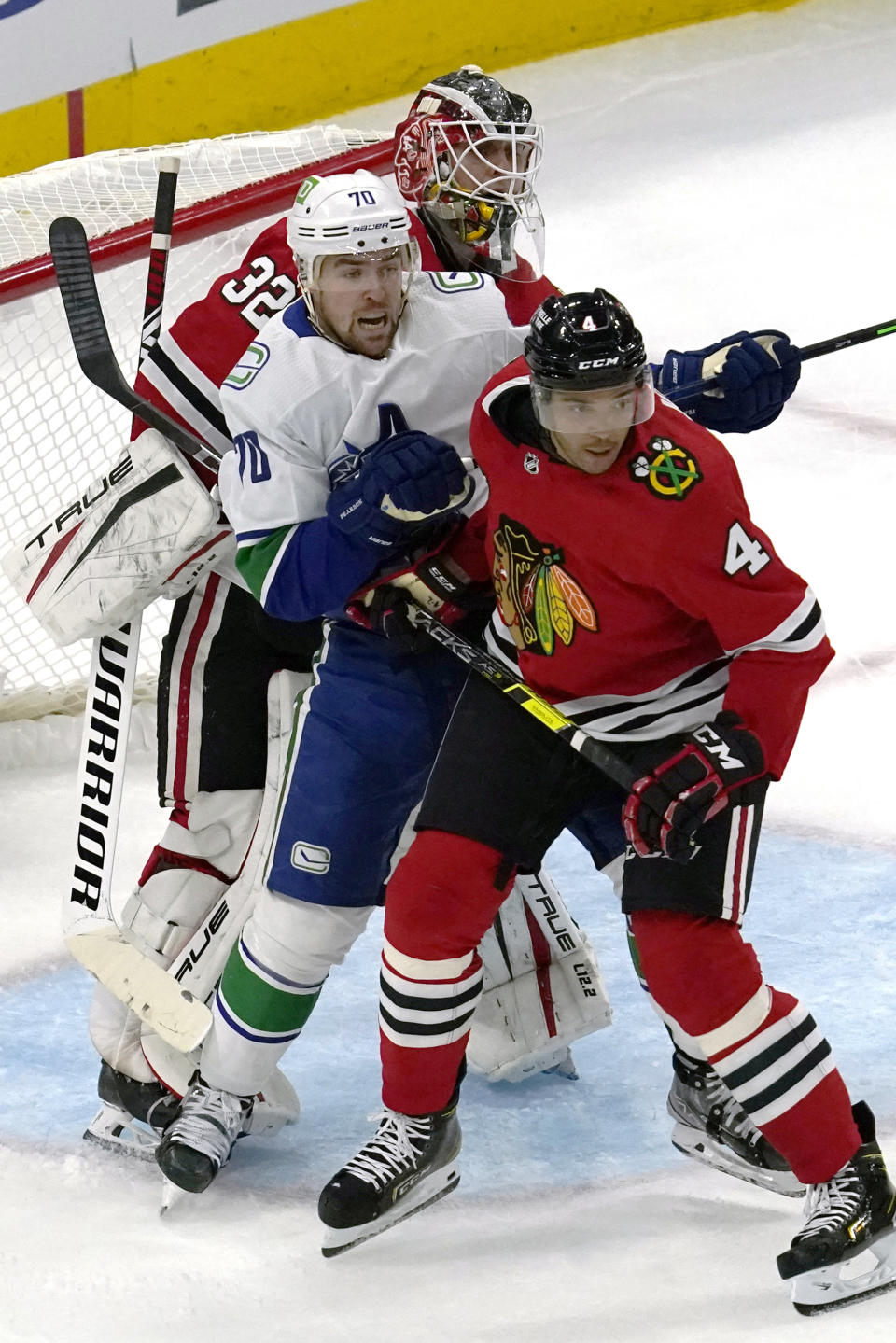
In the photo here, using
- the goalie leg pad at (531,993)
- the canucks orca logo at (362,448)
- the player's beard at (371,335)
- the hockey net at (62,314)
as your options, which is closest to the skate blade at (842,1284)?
the goalie leg pad at (531,993)

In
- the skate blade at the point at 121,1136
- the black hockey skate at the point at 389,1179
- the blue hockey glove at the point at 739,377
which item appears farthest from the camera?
the skate blade at the point at 121,1136

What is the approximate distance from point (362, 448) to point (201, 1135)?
33.6 inches

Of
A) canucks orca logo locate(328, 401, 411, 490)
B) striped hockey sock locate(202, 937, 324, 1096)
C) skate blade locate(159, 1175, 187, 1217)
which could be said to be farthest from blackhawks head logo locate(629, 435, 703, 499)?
skate blade locate(159, 1175, 187, 1217)

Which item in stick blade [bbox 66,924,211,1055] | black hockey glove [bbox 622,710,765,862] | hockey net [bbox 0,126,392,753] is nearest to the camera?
black hockey glove [bbox 622,710,765,862]

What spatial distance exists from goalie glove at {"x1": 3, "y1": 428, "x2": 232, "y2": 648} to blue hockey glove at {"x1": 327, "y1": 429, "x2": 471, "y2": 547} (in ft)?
1.02

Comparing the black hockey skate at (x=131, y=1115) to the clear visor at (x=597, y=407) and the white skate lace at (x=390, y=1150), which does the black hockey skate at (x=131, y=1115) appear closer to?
the white skate lace at (x=390, y=1150)

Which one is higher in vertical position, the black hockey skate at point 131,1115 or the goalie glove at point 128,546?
the goalie glove at point 128,546

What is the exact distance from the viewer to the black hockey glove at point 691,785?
2.02 meters

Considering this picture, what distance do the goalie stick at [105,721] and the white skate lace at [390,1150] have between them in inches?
13.5

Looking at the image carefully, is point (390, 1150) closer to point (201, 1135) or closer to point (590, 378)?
point (201, 1135)

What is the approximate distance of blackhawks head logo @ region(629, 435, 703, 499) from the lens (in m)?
2.04

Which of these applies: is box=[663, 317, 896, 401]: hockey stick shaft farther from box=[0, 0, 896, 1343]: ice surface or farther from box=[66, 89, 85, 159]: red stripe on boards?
box=[66, 89, 85, 159]: red stripe on boards

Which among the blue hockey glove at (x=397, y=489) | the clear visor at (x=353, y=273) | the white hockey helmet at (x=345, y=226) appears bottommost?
the blue hockey glove at (x=397, y=489)

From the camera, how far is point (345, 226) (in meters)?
2.26
